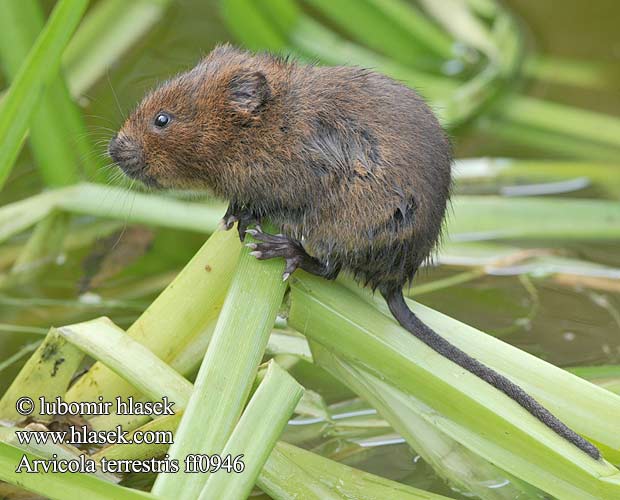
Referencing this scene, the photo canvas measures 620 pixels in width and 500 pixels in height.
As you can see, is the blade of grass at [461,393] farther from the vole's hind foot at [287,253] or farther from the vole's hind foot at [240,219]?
the vole's hind foot at [240,219]

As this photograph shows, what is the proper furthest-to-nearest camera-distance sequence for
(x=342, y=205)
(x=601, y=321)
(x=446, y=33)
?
(x=446, y=33), (x=601, y=321), (x=342, y=205)

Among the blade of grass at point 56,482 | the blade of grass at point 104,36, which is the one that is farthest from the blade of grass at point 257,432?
the blade of grass at point 104,36

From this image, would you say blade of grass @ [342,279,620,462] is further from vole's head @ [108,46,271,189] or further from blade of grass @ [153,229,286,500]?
vole's head @ [108,46,271,189]

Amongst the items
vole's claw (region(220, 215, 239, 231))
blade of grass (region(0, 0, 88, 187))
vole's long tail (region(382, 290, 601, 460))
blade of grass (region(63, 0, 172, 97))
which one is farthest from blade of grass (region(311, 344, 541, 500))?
blade of grass (region(63, 0, 172, 97))

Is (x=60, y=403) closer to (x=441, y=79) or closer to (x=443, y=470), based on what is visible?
(x=443, y=470)

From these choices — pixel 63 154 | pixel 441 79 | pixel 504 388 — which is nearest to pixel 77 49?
pixel 63 154

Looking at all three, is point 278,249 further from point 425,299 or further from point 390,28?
point 390,28
